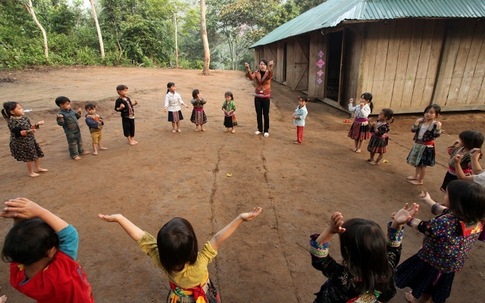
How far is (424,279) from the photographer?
2189mm

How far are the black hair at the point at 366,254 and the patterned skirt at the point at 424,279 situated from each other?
981 millimetres

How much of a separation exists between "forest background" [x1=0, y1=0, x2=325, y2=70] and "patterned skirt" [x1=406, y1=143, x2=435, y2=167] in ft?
61.2

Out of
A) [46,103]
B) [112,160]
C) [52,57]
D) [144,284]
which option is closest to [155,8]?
[52,57]

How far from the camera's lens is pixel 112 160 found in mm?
5262

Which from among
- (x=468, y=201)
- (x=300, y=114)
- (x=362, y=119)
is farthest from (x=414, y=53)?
(x=468, y=201)

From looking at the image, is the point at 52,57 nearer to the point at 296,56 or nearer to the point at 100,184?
the point at 296,56

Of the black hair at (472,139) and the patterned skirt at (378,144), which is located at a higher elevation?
the black hair at (472,139)

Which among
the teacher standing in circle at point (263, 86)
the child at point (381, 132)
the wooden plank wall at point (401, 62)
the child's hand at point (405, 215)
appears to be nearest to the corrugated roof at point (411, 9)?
the wooden plank wall at point (401, 62)

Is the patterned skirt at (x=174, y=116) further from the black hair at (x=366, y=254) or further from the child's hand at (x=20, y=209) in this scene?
the black hair at (x=366, y=254)

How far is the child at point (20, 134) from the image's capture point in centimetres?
420

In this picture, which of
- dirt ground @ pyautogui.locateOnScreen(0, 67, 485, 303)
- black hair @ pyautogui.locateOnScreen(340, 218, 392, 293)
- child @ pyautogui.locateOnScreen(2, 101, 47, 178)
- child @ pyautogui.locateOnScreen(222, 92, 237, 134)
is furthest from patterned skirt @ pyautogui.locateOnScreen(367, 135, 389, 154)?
child @ pyautogui.locateOnScreen(2, 101, 47, 178)

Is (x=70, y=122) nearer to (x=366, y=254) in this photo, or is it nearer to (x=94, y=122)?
(x=94, y=122)

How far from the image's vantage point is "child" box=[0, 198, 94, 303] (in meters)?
1.36

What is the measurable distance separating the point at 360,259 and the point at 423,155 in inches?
A: 141
